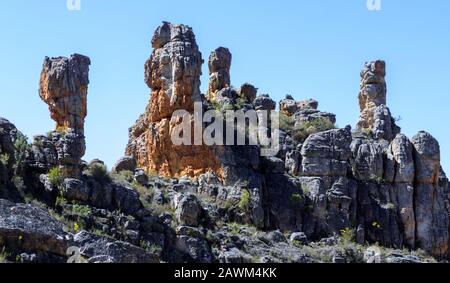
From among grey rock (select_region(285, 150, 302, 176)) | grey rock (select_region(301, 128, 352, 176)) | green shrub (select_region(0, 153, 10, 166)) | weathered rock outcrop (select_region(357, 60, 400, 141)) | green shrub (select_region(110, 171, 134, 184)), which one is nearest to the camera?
green shrub (select_region(0, 153, 10, 166))

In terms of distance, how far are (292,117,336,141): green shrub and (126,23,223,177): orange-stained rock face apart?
6.70m

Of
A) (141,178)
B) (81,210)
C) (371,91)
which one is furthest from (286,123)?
(81,210)

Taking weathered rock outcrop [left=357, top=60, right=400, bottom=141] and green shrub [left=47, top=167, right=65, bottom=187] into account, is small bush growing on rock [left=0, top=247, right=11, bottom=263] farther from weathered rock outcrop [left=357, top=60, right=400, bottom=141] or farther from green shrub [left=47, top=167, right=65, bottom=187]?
weathered rock outcrop [left=357, top=60, right=400, bottom=141]

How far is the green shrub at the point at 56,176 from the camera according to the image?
144ft

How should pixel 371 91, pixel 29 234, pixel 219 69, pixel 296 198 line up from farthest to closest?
pixel 371 91, pixel 219 69, pixel 296 198, pixel 29 234

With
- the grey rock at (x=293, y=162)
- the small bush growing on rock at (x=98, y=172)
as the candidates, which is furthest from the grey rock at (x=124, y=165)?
the grey rock at (x=293, y=162)

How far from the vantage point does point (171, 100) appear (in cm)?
5294

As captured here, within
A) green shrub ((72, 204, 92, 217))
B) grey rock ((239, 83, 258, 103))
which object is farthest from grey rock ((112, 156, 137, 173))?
grey rock ((239, 83, 258, 103))

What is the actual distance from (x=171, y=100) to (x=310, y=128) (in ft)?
28.0

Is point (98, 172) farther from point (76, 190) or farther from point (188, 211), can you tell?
point (188, 211)

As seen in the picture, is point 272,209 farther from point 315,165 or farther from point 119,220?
point 119,220

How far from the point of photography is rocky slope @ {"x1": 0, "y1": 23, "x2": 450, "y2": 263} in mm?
43531

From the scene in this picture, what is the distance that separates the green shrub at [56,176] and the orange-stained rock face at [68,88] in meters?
4.51

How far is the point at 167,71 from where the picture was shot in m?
53.6
